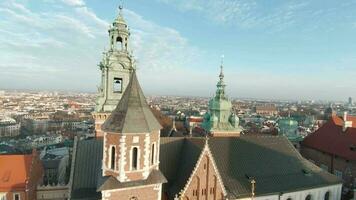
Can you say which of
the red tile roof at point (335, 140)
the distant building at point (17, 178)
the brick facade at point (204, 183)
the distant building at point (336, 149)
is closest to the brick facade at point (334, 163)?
the distant building at point (336, 149)

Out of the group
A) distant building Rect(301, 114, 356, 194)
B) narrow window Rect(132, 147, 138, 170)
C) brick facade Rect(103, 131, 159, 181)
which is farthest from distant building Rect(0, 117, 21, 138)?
narrow window Rect(132, 147, 138, 170)

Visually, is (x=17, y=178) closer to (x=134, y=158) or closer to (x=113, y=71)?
(x=113, y=71)

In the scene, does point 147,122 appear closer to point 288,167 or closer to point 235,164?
point 235,164

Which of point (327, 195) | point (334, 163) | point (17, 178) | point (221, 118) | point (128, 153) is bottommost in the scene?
point (17, 178)

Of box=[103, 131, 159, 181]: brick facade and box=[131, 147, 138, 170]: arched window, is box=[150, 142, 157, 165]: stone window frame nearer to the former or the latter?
box=[103, 131, 159, 181]: brick facade

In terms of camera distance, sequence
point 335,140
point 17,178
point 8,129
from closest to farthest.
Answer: point 17,178, point 335,140, point 8,129

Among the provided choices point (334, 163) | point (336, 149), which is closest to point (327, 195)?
point (334, 163)

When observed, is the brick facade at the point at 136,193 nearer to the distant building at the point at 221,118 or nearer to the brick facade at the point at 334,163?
the distant building at the point at 221,118
